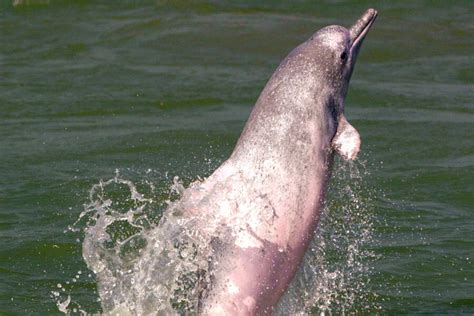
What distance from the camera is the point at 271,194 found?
28.1 ft

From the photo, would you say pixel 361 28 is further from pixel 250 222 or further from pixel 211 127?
pixel 211 127

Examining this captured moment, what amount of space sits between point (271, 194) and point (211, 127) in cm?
636

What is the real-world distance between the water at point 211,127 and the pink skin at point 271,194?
485 mm

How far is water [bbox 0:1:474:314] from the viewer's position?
1053 centimetres

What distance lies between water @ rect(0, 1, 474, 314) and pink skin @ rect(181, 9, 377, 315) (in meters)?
0.48

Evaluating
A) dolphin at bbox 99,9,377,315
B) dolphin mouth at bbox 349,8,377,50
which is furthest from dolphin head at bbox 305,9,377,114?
dolphin at bbox 99,9,377,315

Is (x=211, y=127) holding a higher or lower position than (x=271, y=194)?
lower

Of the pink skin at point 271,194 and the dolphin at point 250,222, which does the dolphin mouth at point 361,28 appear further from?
the pink skin at point 271,194

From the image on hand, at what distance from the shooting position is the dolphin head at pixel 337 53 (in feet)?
30.9

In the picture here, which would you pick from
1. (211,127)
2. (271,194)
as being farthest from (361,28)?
(211,127)

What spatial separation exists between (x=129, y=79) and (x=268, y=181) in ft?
28.8

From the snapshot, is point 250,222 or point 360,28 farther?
point 360,28

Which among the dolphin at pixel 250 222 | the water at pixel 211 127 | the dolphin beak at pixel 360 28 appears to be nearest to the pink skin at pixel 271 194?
the dolphin at pixel 250 222

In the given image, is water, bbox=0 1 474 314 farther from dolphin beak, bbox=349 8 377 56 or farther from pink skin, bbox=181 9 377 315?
dolphin beak, bbox=349 8 377 56
